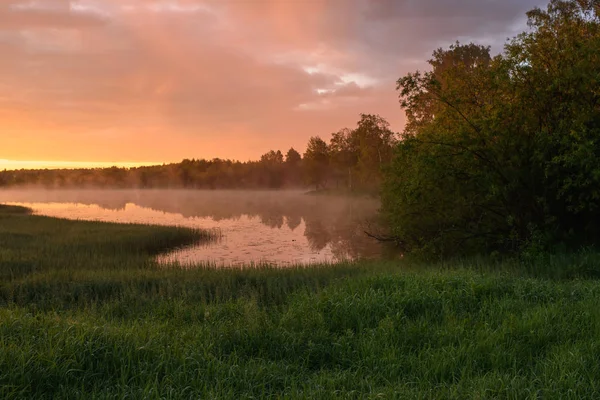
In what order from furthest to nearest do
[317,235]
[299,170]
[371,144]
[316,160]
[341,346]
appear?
[299,170], [316,160], [371,144], [317,235], [341,346]

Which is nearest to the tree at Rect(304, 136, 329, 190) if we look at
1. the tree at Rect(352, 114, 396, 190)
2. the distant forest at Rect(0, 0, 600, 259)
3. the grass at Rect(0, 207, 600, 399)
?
the tree at Rect(352, 114, 396, 190)

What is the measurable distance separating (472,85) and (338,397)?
57.3ft

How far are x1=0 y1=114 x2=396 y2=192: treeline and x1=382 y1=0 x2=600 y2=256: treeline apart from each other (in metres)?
34.6

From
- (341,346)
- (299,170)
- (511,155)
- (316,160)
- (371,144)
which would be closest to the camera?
(341,346)

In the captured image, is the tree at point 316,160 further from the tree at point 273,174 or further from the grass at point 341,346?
the grass at point 341,346

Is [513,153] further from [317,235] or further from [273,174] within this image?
[273,174]

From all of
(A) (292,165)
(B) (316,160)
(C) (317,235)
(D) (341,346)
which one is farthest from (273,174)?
(D) (341,346)

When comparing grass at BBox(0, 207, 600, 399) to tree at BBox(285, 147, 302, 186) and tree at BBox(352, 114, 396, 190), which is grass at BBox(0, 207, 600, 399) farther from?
tree at BBox(285, 147, 302, 186)

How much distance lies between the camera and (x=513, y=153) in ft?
54.7

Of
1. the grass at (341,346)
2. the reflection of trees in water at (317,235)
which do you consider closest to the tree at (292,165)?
the reflection of trees in water at (317,235)

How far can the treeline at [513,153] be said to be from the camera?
50.8ft

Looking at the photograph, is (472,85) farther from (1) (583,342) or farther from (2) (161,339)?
(2) (161,339)

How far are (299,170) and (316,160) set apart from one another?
127 ft

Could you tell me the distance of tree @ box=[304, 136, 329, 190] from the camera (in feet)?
355
